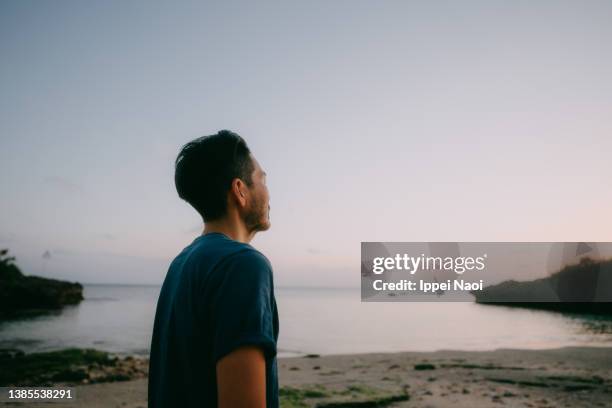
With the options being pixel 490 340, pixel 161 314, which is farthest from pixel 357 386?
pixel 490 340

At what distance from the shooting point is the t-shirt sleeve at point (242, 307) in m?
1.29

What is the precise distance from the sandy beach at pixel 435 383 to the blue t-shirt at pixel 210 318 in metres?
7.95

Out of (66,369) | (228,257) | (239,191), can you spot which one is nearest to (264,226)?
(239,191)

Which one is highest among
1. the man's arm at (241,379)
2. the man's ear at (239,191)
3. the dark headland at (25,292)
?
the man's ear at (239,191)

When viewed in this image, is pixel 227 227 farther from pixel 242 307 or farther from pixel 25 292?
pixel 25 292

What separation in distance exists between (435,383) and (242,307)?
11.3 meters

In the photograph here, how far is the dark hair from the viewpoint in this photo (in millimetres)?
1737

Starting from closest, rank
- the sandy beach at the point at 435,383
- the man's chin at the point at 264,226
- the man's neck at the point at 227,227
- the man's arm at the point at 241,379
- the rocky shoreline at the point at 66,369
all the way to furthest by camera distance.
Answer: the man's arm at the point at 241,379 → the man's neck at the point at 227,227 → the man's chin at the point at 264,226 → the sandy beach at the point at 435,383 → the rocky shoreline at the point at 66,369

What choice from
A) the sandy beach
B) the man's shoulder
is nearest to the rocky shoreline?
the sandy beach

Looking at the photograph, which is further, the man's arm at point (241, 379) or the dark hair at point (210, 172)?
the dark hair at point (210, 172)

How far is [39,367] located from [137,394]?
6.14 m

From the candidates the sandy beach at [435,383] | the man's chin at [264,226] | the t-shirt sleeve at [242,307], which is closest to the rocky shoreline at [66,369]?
the sandy beach at [435,383]

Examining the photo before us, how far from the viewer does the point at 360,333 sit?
3077cm

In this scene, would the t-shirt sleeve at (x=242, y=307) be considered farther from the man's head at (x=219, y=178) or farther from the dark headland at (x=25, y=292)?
the dark headland at (x=25, y=292)
